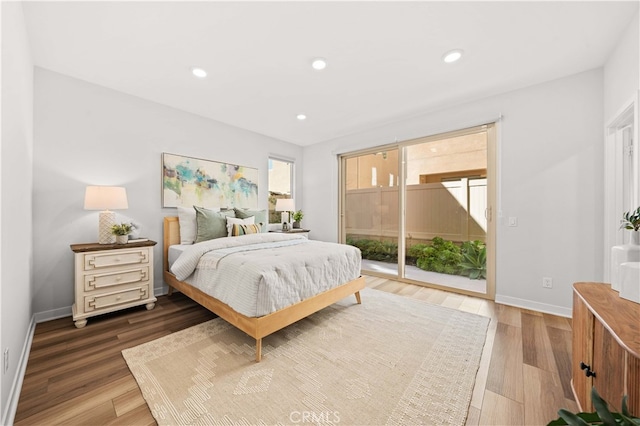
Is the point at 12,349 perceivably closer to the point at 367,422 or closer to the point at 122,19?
the point at 367,422

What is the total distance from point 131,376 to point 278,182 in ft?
12.0

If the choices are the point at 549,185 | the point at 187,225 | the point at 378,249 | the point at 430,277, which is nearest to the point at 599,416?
the point at 549,185

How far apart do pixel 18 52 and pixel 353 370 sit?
10.1 feet

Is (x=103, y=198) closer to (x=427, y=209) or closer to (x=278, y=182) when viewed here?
(x=278, y=182)

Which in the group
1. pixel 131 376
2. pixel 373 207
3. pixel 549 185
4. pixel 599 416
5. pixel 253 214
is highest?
pixel 549 185

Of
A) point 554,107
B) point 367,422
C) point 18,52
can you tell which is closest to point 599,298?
point 367,422

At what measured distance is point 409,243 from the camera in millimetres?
3893

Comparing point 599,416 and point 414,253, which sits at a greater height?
point 599,416

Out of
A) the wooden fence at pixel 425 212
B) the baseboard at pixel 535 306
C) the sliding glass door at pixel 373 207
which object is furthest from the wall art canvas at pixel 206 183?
the baseboard at pixel 535 306

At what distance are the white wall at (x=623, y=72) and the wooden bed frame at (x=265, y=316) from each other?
2.70 meters

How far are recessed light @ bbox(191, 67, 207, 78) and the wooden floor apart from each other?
2476 millimetres

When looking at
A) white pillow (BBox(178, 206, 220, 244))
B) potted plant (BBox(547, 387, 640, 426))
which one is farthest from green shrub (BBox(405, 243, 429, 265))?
potted plant (BBox(547, 387, 640, 426))

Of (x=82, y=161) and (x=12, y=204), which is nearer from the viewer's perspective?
(x=12, y=204)

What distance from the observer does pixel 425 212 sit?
372 centimetres
